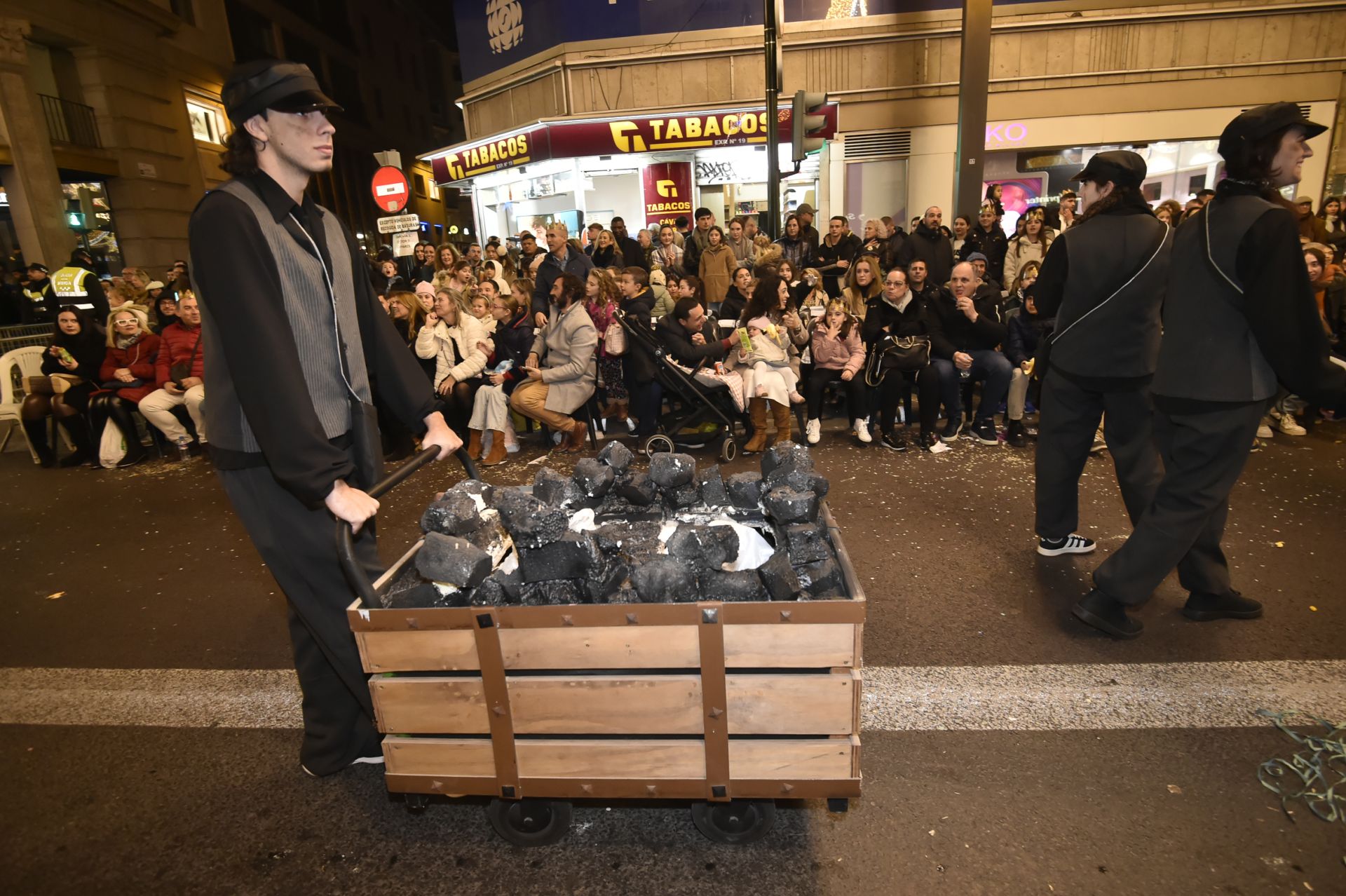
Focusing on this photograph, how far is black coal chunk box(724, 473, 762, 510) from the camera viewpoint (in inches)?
114

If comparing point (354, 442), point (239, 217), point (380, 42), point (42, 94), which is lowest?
point (354, 442)

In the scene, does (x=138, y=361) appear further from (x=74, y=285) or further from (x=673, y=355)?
(x=673, y=355)

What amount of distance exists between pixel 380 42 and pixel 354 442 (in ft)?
158

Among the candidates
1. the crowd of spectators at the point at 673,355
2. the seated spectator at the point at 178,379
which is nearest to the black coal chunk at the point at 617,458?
the crowd of spectators at the point at 673,355

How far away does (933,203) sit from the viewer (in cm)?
1579

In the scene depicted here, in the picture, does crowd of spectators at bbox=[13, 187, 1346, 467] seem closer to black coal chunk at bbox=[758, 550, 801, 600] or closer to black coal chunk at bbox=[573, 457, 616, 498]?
black coal chunk at bbox=[573, 457, 616, 498]

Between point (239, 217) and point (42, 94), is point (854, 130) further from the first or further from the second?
point (42, 94)

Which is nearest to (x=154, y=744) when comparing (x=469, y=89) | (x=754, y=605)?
(x=754, y=605)

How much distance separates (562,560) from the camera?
2268 mm

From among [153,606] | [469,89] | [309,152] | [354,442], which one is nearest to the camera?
[309,152]

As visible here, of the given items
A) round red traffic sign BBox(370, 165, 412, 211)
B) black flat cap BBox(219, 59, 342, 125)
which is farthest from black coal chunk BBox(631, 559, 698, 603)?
round red traffic sign BBox(370, 165, 412, 211)

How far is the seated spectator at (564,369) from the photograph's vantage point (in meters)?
7.04

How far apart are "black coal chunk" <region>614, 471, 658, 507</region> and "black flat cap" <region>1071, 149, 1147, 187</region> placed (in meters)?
2.61

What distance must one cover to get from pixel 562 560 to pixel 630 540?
30 centimetres
